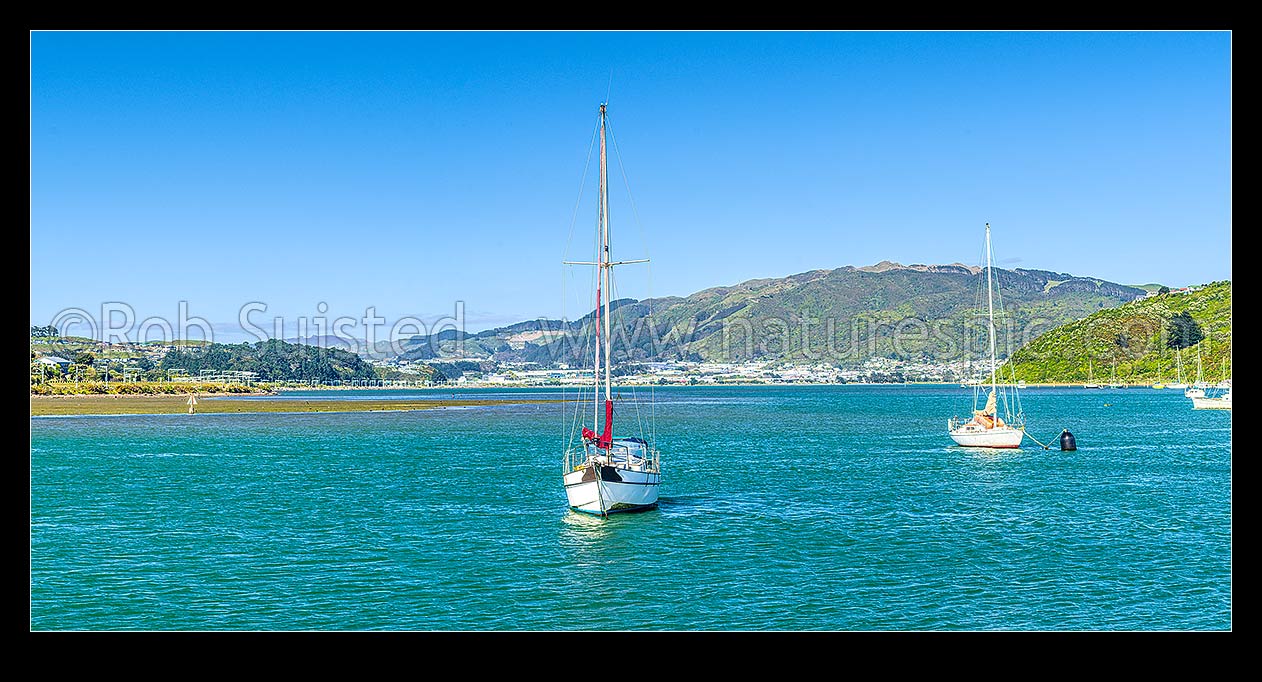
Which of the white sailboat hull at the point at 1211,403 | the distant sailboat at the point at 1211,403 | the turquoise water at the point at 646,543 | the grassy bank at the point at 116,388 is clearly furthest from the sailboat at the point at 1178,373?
the grassy bank at the point at 116,388

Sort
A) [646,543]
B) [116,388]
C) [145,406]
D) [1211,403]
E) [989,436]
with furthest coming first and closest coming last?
1. [116,388]
2. [145,406]
3. [1211,403]
4. [989,436]
5. [646,543]

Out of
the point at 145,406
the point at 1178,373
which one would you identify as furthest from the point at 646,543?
the point at 1178,373

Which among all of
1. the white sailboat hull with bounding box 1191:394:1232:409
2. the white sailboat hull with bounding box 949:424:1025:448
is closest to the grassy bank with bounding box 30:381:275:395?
the white sailboat hull with bounding box 949:424:1025:448

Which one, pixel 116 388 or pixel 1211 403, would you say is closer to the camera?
pixel 1211 403

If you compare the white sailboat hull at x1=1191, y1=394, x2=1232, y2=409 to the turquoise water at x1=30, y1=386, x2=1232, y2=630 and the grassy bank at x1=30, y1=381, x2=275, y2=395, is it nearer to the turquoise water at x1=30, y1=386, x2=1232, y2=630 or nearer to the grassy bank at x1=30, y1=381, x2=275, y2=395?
the turquoise water at x1=30, y1=386, x2=1232, y2=630

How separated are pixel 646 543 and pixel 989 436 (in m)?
38.5

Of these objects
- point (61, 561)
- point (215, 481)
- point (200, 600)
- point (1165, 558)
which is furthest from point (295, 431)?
point (1165, 558)

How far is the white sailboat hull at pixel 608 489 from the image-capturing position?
31750mm

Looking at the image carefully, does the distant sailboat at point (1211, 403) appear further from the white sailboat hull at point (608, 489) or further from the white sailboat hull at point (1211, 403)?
the white sailboat hull at point (608, 489)

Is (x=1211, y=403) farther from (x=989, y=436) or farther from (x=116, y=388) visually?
(x=116, y=388)

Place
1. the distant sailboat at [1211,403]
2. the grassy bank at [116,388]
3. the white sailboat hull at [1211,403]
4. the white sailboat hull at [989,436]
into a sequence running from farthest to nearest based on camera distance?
the grassy bank at [116,388] → the white sailboat hull at [1211,403] → the distant sailboat at [1211,403] → the white sailboat hull at [989,436]

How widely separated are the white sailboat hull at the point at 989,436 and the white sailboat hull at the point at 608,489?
111 ft

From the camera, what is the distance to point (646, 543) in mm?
28453
